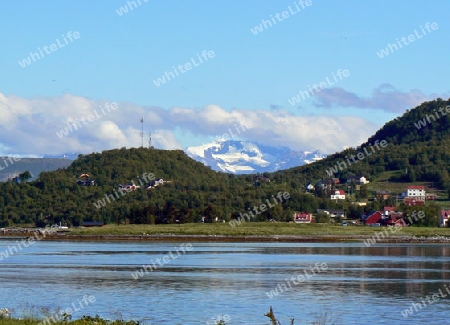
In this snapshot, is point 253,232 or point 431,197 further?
point 431,197

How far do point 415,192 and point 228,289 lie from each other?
14712 centimetres

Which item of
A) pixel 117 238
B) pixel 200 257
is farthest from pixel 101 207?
pixel 200 257

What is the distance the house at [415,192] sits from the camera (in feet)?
605

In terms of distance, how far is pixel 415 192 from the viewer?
188875mm

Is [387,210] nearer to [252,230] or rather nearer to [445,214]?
[445,214]

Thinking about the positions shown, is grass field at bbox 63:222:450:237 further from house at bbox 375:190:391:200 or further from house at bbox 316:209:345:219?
house at bbox 375:190:391:200

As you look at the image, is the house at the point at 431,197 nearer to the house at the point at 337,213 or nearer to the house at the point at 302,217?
the house at the point at 337,213

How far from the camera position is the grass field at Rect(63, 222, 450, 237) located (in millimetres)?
133125

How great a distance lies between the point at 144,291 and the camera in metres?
45.4

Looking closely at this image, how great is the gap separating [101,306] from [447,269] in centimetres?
3262

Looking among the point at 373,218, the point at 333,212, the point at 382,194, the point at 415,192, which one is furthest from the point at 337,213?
the point at 415,192

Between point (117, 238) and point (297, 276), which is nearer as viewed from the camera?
point (297, 276)

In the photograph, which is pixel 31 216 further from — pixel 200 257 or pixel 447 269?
pixel 447 269

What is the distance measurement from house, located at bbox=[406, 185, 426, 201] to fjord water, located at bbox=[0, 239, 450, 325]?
111m
